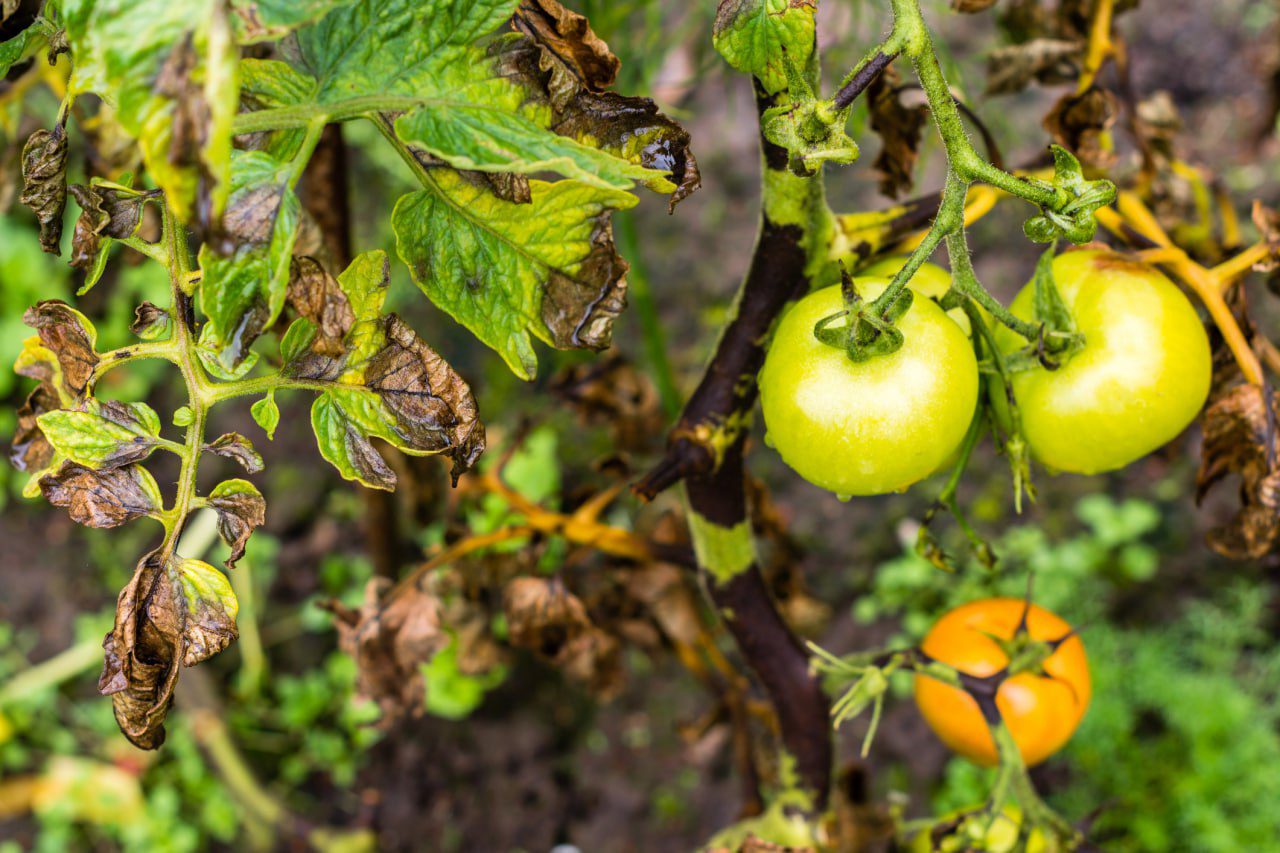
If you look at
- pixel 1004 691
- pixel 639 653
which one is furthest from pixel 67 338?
pixel 639 653

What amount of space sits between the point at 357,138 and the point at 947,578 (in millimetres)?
1426

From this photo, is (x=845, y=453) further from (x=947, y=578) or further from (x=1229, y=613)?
(x=1229, y=613)

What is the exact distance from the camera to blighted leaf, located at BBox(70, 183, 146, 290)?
47 cm

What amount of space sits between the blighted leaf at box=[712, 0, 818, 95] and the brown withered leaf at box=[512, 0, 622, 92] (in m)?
0.06

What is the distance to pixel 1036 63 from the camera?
2.88 feet

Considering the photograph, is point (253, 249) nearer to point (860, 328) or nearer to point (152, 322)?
point (152, 322)

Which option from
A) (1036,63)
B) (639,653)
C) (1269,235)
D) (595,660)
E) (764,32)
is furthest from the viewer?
(639,653)

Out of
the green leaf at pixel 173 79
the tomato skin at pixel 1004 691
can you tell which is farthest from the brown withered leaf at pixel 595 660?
the green leaf at pixel 173 79

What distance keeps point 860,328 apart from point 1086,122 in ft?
1.43

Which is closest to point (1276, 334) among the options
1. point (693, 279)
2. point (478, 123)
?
point (693, 279)

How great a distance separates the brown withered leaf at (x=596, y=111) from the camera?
0.48m

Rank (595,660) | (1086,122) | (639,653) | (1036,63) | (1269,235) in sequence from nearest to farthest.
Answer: (1269,235), (1086,122), (1036,63), (595,660), (639,653)

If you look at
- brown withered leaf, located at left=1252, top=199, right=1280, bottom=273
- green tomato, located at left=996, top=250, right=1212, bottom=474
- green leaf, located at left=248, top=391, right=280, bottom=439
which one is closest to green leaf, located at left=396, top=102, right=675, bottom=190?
green leaf, located at left=248, top=391, right=280, bottom=439

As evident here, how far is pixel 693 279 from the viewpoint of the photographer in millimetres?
1949
